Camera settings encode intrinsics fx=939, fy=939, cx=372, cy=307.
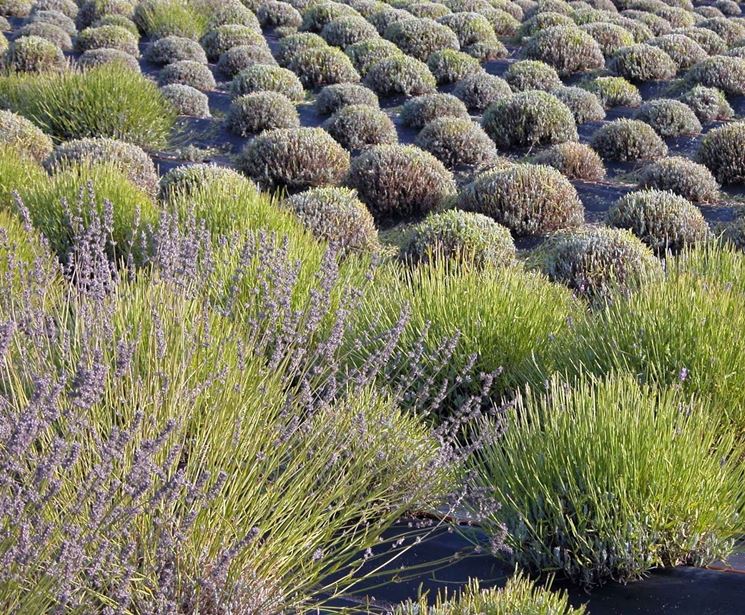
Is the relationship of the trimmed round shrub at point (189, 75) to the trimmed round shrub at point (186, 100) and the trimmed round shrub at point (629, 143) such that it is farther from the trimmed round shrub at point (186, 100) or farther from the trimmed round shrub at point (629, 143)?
the trimmed round shrub at point (629, 143)

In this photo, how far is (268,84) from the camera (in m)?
12.7

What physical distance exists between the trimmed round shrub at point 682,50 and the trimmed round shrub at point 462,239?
857 cm

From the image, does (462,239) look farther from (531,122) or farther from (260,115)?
(260,115)

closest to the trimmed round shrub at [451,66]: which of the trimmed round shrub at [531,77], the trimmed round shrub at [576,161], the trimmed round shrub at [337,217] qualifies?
the trimmed round shrub at [531,77]

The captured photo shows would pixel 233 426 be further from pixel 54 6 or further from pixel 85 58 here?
pixel 54 6

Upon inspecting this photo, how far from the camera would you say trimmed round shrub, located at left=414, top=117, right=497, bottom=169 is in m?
10.4

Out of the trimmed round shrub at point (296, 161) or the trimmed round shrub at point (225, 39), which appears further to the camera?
the trimmed round shrub at point (225, 39)

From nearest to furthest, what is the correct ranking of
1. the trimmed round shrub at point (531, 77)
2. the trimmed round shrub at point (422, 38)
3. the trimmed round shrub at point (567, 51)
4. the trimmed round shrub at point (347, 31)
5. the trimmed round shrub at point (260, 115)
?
the trimmed round shrub at point (260, 115) < the trimmed round shrub at point (531, 77) < the trimmed round shrub at point (567, 51) < the trimmed round shrub at point (422, 38) < the trimmed round shrub at point (347, 31)

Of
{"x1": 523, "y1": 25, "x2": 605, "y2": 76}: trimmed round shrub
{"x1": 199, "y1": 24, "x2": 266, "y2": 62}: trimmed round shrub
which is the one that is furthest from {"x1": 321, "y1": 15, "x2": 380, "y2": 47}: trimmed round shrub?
{"x1": 523, "y1": 25, "x2": 605, "y2": 76}: trimmed round shrub

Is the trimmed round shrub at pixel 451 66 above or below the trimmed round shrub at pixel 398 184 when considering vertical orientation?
above

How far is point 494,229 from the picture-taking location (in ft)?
24.8

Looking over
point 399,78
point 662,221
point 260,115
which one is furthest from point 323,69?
point 662,221

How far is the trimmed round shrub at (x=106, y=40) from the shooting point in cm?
1473

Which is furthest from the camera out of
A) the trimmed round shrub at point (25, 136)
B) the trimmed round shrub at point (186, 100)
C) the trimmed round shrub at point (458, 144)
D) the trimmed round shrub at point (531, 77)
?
the trimmed round shrub at point (531, 77)
